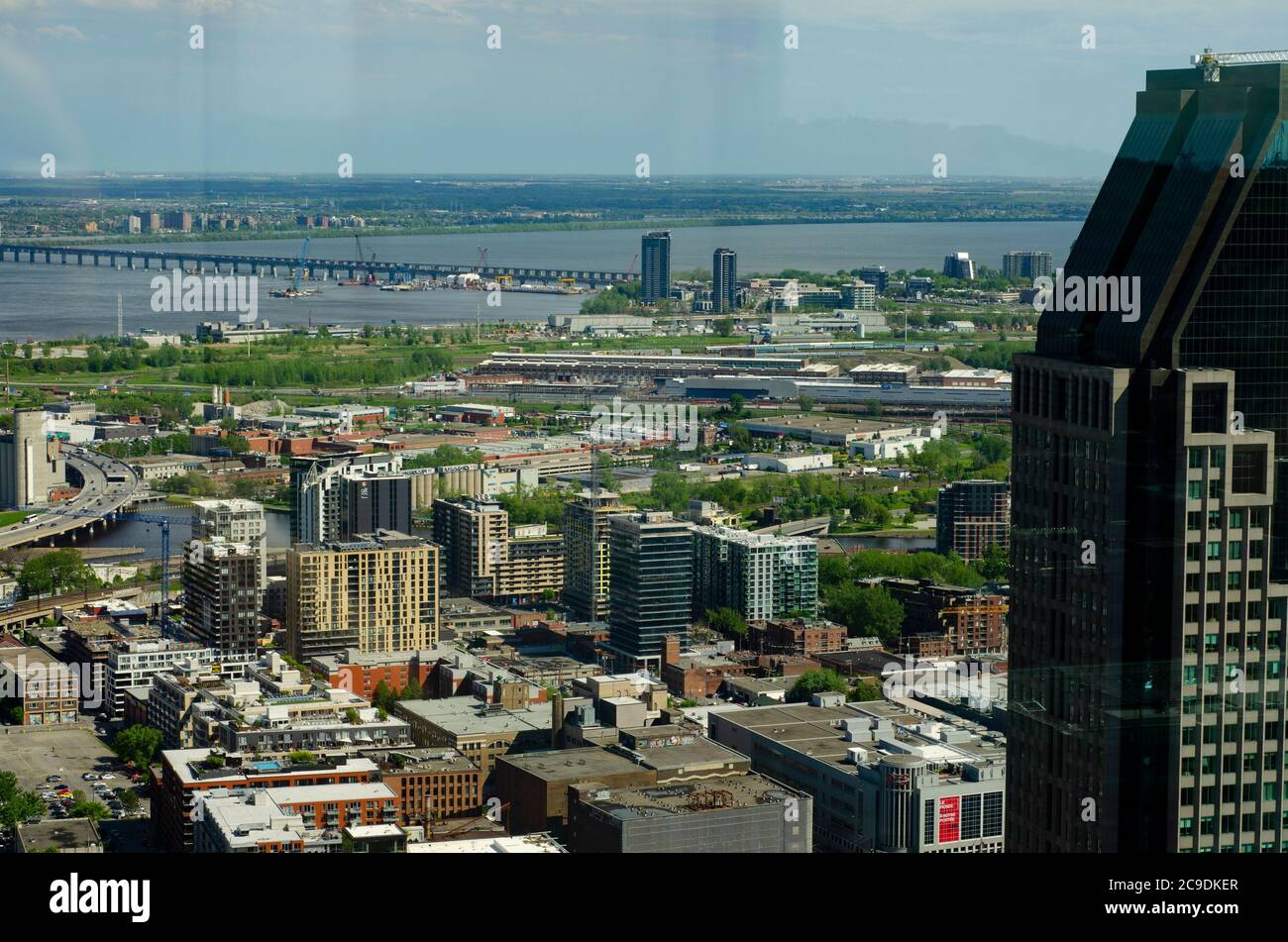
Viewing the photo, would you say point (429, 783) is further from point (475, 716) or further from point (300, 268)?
point (300, 268)

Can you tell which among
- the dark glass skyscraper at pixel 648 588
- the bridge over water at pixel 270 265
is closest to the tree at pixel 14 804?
the dark glass skyscraper at pixel 648 588

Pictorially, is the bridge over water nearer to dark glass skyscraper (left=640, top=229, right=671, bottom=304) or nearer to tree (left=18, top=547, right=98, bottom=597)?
dark glass skyscraper (left=640, top=229, right=671, bottom=304)

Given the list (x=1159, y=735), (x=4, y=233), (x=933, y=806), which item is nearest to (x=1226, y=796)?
(x=1159, y=735)

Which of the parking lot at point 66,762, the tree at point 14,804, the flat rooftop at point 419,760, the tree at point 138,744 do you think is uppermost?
the flat rooftop at point 419,760

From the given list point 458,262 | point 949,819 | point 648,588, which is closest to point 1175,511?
point 949,819

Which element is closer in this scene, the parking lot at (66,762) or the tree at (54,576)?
the parking lot at (66,762)

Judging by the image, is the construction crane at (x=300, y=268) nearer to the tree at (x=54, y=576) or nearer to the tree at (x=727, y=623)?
the tree at (x=54, y=576)
